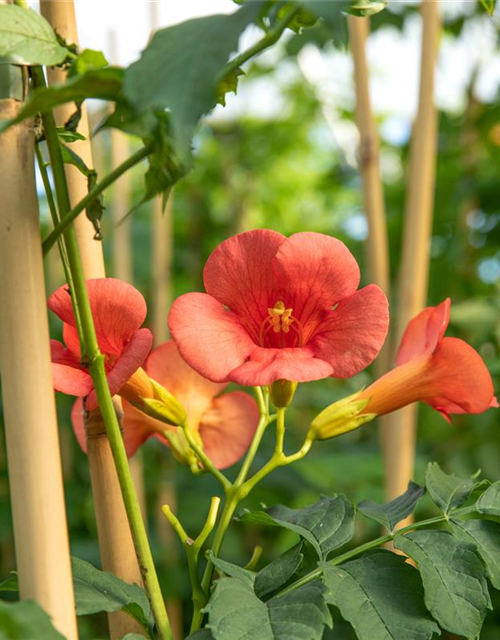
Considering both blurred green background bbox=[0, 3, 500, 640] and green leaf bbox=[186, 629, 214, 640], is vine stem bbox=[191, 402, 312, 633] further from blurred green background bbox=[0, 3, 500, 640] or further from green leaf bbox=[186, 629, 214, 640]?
blurred green background bbox=[0, 3, 500, 640]

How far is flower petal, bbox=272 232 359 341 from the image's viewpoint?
1.54 feet

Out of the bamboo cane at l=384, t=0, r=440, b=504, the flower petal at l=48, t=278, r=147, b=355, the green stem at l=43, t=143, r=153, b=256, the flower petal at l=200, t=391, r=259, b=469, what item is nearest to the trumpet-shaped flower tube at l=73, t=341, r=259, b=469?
the flower petal at l=200, t=391, r=259, b=469

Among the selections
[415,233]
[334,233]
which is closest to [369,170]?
[415,233]

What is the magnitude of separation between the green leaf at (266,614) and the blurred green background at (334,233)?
0.75m

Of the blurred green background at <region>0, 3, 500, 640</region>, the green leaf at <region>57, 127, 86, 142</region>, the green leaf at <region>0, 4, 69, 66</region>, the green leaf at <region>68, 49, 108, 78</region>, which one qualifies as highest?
the green leaf at <region>0, 4, 69, 66</region>

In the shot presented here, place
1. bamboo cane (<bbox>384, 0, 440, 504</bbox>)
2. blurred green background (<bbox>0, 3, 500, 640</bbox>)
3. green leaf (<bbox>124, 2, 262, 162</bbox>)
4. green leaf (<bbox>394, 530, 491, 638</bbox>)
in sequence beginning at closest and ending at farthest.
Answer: green leaf (<bbox>124, 2, 262, 162</bbox>) < green leaf (<bbox>394, 530, 491, 638</bbox>) < bamboo cane (<bbox>384, 0, 440, 504</bbox>) < blurred green background (<bbox>0, 3, 500, 640</bbox>)

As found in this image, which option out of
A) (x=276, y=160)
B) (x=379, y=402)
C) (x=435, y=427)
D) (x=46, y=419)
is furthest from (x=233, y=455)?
(x=276, y=160)

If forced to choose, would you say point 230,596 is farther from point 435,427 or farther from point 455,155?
point 455,155

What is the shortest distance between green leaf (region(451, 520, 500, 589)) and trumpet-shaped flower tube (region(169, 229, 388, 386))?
105 mm

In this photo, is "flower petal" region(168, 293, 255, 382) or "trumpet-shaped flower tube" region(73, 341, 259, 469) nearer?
"flower petal" region(168, 293, 255, 382)

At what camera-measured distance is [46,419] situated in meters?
0.34

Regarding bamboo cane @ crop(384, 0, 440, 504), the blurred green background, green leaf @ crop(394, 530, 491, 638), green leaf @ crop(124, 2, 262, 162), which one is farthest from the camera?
the blurred green background

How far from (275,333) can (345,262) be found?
0.21 feet

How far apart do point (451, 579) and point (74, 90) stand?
0.29m
